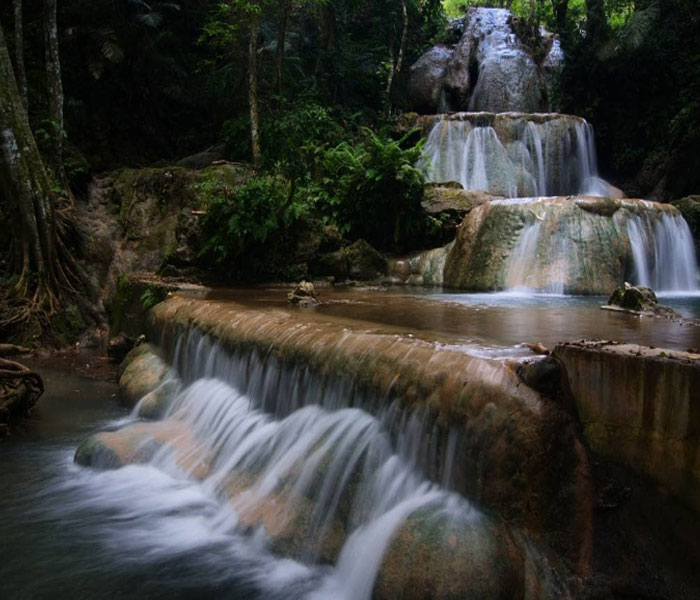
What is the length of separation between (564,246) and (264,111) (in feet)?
31.6

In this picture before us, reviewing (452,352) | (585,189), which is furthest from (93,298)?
(585,189)

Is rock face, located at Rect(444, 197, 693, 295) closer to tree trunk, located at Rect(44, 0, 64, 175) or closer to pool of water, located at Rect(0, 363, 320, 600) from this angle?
pool of water, located at Rect(0, 363, 320, 600)

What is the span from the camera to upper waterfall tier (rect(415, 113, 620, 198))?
1524 cm

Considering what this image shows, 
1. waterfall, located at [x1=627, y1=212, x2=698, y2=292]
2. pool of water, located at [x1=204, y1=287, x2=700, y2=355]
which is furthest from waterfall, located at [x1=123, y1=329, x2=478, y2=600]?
waterfall, located at [x1=627, y1=212, x2=698, y2=292]

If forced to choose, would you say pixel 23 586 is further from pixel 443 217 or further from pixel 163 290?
pixel 443 217

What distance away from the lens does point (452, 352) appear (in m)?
3.77

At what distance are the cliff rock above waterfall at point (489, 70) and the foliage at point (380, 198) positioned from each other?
8.17 metres

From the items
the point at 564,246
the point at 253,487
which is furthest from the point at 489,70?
the point at 253,487

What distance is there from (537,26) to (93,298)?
17.7 m

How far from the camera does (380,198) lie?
11.5m

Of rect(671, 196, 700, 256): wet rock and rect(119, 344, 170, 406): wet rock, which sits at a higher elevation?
rect(671, 196, 700, 256): wet rock

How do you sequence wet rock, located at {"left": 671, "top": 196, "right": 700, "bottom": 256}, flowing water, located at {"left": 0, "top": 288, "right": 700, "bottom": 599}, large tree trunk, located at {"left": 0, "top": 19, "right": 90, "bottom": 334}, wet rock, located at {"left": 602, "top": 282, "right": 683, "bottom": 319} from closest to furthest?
flowing water, located at {"left": 0, "top": 288, "right": 700, "bottom": 599}, wet rock, located at {"left": 602, "top": 282, "right": 683, "bottom": 319}, large tree trunk, located at {"left": 0, "top": 19, "right": 90, "bottom": 334}, wet rock, located at {"left": 671, "top": 196, "right": 700, "bottom": 256}

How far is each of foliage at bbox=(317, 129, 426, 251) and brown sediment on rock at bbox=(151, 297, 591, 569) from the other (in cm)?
751

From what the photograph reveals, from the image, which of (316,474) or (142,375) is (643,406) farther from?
(142,375)
